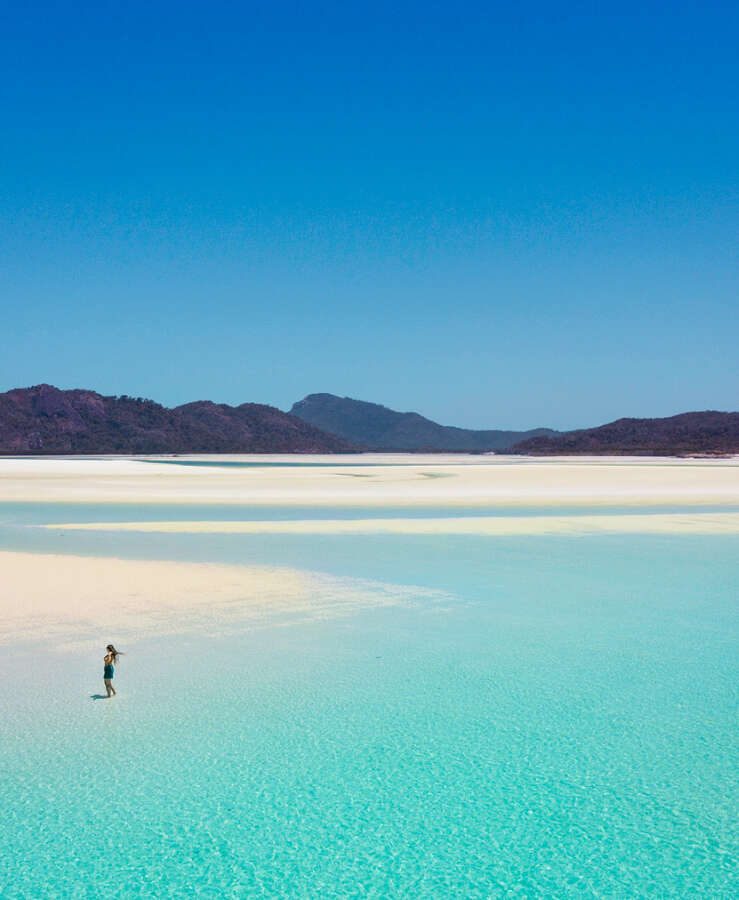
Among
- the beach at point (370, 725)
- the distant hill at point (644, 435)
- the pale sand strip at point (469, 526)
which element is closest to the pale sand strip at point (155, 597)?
the beach at point (370, 725)

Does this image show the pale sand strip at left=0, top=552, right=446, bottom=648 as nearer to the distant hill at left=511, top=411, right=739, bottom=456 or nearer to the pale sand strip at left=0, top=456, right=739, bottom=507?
the pale sand strip at left=0, top=456, right=739, bottom=507

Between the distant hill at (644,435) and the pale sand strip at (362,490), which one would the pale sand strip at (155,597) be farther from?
the distant hill at (644,435)

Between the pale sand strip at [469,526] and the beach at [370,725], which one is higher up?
the pale sand strip at [469,526]

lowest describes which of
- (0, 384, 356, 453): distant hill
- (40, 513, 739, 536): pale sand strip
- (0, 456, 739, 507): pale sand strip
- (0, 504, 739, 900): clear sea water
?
(0, 504, 739, 900): clear sea water

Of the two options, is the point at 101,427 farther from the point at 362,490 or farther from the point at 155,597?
the point at 155,597

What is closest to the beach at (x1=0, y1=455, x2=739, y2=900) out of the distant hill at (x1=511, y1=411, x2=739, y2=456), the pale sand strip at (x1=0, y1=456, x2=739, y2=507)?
the pale sand strip at (x1=0, y1=456, x2=739, y2=507)

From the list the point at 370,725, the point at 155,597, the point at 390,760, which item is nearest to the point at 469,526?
the point at 155,597
